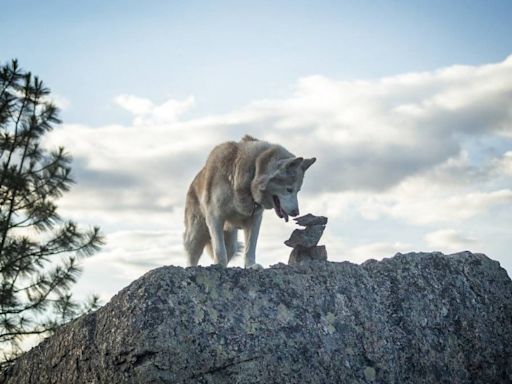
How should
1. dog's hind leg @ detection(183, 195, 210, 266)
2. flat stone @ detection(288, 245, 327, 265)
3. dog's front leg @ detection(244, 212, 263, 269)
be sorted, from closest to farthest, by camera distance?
flat stone @ detection(288, 245, 327, 265)
dog's front leg @ detection(244, 212, 263, 269)
dog's hind leg @ detection(183, 195, 210, 266)

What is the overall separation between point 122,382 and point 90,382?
41 centimetres

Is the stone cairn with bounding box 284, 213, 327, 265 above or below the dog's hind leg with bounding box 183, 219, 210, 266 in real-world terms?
below

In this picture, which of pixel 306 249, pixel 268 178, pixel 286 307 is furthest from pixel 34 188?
pixel 286 307

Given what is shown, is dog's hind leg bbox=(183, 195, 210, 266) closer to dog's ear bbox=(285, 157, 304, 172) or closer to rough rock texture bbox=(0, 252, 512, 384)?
dog's ear bbox=(285, 157, 304, 172)

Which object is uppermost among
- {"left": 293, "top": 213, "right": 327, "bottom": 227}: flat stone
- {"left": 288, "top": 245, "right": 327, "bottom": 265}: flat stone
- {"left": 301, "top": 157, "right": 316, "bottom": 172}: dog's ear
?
{"left": 301, "top": 157, "right": 316, "bottom": 172}: dog's ear

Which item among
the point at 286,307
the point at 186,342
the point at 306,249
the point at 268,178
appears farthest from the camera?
the point at 268,178

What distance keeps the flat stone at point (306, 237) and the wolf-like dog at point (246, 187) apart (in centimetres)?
160

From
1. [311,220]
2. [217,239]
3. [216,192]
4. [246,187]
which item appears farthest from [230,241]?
[311,220]

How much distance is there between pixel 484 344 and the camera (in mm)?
4797

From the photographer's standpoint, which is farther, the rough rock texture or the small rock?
the small rock

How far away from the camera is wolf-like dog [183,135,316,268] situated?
23.1ft

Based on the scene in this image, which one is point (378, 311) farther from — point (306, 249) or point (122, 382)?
point (122, 382)

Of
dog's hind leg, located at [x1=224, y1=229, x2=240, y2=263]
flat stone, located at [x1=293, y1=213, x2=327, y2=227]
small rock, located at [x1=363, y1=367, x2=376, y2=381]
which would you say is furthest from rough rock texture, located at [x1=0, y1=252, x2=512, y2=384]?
dog's hind leg, located at [x1=224, y1=229, x2=240, y2=263]

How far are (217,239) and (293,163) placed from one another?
1.27 m
